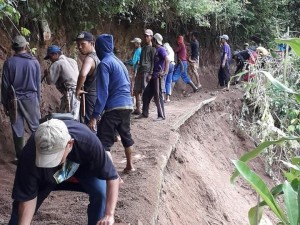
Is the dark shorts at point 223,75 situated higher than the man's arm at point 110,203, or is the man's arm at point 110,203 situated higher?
the man's arm at point 110,203

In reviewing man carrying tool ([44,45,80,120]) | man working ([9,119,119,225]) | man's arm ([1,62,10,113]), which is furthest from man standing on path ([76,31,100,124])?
man working ([9,119,119,225])

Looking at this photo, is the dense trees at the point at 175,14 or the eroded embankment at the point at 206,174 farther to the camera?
the dense trees at the point at 175,14

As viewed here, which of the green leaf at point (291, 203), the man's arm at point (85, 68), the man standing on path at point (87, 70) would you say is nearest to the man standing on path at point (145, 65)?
the man standing on path at point (87, 70)

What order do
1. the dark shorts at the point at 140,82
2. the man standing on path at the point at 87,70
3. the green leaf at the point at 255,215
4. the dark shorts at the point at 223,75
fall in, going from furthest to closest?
1. the dark shorts at the point at 223,75
2. the dark shorts at the point at 140,82
3. the man standing on path at the point at 87,70
4. the green leaf at the point at 255,215

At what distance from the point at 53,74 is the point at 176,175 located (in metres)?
2.48

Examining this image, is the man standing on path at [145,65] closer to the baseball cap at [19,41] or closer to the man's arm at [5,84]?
the baseball cap at [19,41]

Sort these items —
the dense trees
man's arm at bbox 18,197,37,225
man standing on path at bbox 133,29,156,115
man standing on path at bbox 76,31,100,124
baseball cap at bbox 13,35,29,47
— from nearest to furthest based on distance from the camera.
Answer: man's arm at bbox 18,197,37,225, man standing on path at bbox 76,31,100,124, baseball cap at bbox 13,35,29,47, the dense trees, man standing on path at bbox 133,29,156,115

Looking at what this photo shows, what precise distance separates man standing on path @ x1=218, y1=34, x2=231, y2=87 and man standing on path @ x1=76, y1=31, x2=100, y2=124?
31.6 ft

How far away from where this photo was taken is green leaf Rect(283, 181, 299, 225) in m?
2.28

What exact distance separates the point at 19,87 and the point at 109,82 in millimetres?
1575

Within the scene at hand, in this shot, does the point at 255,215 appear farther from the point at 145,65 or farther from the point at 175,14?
the point at 175,14

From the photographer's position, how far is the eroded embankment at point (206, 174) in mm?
6815

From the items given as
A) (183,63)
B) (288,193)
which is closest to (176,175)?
(288,193)

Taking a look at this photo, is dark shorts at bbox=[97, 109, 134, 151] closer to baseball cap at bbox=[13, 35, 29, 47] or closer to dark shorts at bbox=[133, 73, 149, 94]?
baseball cap at bbox=[13, 35, 29, 47]
